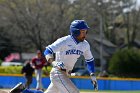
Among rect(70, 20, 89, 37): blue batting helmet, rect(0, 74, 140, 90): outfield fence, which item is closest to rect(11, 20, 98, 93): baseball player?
rect(70, 20, 89, 37): blue batting helmet

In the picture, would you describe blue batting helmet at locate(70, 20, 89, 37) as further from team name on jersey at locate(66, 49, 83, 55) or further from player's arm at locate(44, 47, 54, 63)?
player's arm at locate(44, 47, 54, 63)

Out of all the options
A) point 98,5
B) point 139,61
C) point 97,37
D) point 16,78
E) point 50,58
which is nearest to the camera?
point 50,58

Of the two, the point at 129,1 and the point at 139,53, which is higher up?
the point at 129,1

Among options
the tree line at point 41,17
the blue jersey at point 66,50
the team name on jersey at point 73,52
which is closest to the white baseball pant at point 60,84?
the blue jersey at point 66,50

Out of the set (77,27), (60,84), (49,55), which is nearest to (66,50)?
(49,55)

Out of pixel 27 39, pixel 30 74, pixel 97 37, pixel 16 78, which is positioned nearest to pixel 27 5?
pixel 27 39

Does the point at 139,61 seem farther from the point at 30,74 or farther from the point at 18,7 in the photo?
the point at 30,74

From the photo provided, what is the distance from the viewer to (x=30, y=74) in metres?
23.9

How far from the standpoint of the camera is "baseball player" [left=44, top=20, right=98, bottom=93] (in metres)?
8.88

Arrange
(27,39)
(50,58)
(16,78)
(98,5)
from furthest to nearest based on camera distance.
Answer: (98,5), (27,39), (16,78), (50,58)

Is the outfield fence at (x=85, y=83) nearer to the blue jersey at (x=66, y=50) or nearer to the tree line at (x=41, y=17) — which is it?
the blue jersey at (x=66, y=50)

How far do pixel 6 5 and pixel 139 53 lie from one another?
14849 millimetres

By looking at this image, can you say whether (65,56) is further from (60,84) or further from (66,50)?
(60,84)

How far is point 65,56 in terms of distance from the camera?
9047mm
